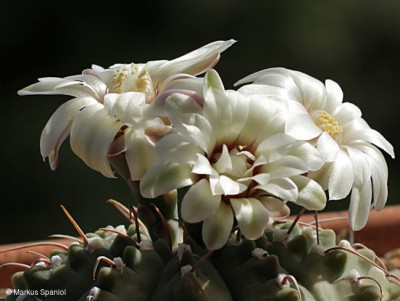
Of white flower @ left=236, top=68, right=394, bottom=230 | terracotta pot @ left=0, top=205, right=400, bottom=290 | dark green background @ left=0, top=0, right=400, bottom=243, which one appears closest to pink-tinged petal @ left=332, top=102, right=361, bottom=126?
white flower @ left=236, top=68, right=394, bottom=230

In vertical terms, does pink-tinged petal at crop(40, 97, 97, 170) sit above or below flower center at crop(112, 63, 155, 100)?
below

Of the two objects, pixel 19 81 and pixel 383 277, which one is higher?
pixel 383 277

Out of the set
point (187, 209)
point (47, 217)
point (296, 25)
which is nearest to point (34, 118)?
point (47, 217)

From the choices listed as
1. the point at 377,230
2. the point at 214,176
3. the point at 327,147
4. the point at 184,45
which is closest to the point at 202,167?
the point at 214,176

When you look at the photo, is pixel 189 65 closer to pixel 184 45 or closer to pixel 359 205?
pixel 359 205

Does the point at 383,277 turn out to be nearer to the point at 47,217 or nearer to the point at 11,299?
the point at 11,299

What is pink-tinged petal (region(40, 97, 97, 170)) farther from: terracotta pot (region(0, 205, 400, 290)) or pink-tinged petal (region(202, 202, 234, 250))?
terracotta pot (region(0, 205, 400, 290))
